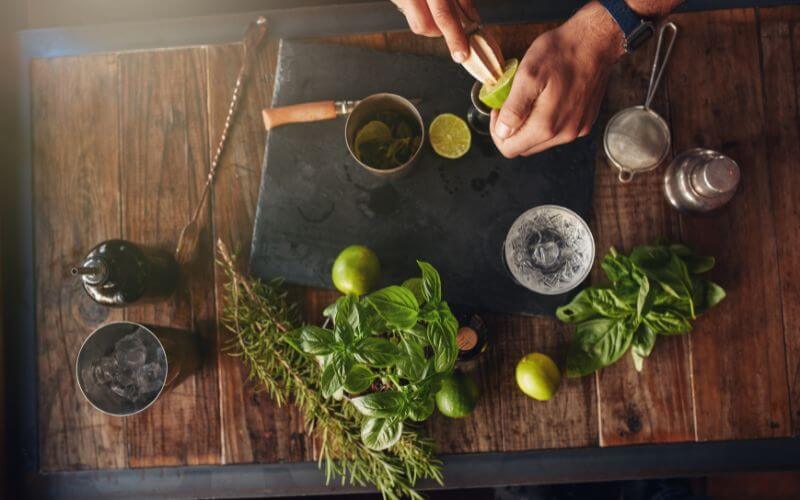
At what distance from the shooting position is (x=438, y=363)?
1.02 meters

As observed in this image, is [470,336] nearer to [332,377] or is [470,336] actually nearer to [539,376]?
[539,376]

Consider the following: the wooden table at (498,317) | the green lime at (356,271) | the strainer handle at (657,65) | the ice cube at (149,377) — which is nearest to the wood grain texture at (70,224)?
the wooden table at (498,317)

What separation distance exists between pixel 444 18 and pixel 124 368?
1045mm

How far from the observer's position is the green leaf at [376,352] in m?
1.03

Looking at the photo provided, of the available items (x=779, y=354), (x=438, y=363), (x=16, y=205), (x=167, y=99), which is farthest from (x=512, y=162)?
(x=16, y=205)

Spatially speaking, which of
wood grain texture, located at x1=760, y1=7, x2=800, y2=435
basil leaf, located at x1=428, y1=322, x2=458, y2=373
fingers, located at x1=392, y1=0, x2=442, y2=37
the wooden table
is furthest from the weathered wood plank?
wood grain texture, located at x1=760, y1=7, x2=800, y2=435

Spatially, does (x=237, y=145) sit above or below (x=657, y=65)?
below

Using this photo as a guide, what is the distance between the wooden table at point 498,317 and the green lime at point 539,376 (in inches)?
2.5

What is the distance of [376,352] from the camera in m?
1.03

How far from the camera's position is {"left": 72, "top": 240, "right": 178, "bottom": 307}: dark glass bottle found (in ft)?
4.10

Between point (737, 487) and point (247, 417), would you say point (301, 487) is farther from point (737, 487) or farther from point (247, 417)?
point (737, 487)

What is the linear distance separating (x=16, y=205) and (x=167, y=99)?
1.65 ft

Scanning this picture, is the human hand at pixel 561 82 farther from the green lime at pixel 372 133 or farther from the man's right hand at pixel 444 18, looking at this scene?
the green lime at pixel 372 133

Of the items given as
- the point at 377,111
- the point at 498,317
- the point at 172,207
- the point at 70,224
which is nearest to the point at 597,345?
the point at 498,317
